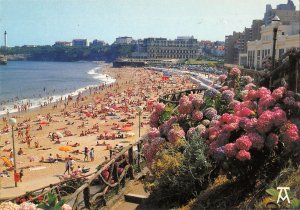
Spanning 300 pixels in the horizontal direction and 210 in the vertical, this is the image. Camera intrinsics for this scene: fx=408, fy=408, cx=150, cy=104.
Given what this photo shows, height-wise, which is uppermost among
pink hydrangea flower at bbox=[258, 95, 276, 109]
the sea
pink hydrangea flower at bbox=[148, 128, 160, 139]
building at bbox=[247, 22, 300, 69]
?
building at bbox=[247, 22, 300, 69]

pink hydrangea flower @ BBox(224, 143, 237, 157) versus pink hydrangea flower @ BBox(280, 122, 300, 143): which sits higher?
pink hydrangea flower @ BBox(280, 122, 300, 143)

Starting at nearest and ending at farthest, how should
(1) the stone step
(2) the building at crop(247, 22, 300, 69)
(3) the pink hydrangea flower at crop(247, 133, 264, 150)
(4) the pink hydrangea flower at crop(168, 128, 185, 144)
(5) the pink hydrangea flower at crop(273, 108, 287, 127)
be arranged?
(3) the pink hydrangea flower at crop(247, 133, 264, 150)
(5) the pink hydrangea flower at crop(273, 108, 287, 127)
(4) the pink hydrangea flower at crop(168, 128, 185, 144)
(1) the stone step
(2) the building at crop(247, 22, 300, 69)

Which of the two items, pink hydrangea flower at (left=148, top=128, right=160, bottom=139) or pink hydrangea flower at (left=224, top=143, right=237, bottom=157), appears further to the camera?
pink hydrangea flower at (left=148, top=128, right=160, bottom=139)

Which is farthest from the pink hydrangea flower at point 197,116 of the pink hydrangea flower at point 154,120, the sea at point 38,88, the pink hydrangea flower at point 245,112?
the sea at point 38,88

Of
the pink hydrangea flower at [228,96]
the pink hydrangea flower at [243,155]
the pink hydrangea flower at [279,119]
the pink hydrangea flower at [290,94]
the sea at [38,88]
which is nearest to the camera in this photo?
the pink hydrangea flower at [243,155]

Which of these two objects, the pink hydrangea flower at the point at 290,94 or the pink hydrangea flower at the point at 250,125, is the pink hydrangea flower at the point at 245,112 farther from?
the pink hydrangea flower at the point at 290,94

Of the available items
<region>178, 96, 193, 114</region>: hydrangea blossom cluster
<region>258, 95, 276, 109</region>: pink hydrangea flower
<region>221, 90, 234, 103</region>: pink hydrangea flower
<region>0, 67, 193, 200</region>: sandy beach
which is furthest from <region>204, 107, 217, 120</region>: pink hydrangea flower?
<region>0, 67, 193, 200</region>: sandy beach

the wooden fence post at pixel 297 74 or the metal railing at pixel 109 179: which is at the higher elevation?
the wooden fence post at pixel 297 74

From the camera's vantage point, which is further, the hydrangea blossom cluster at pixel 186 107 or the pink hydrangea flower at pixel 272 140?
the hydrangea blossom cluster at pixel 186 107

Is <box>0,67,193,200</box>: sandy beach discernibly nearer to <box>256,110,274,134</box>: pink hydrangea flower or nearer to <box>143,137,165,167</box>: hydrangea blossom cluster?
<box>143,137,165,167</box>: hydrangea blossom cluster
